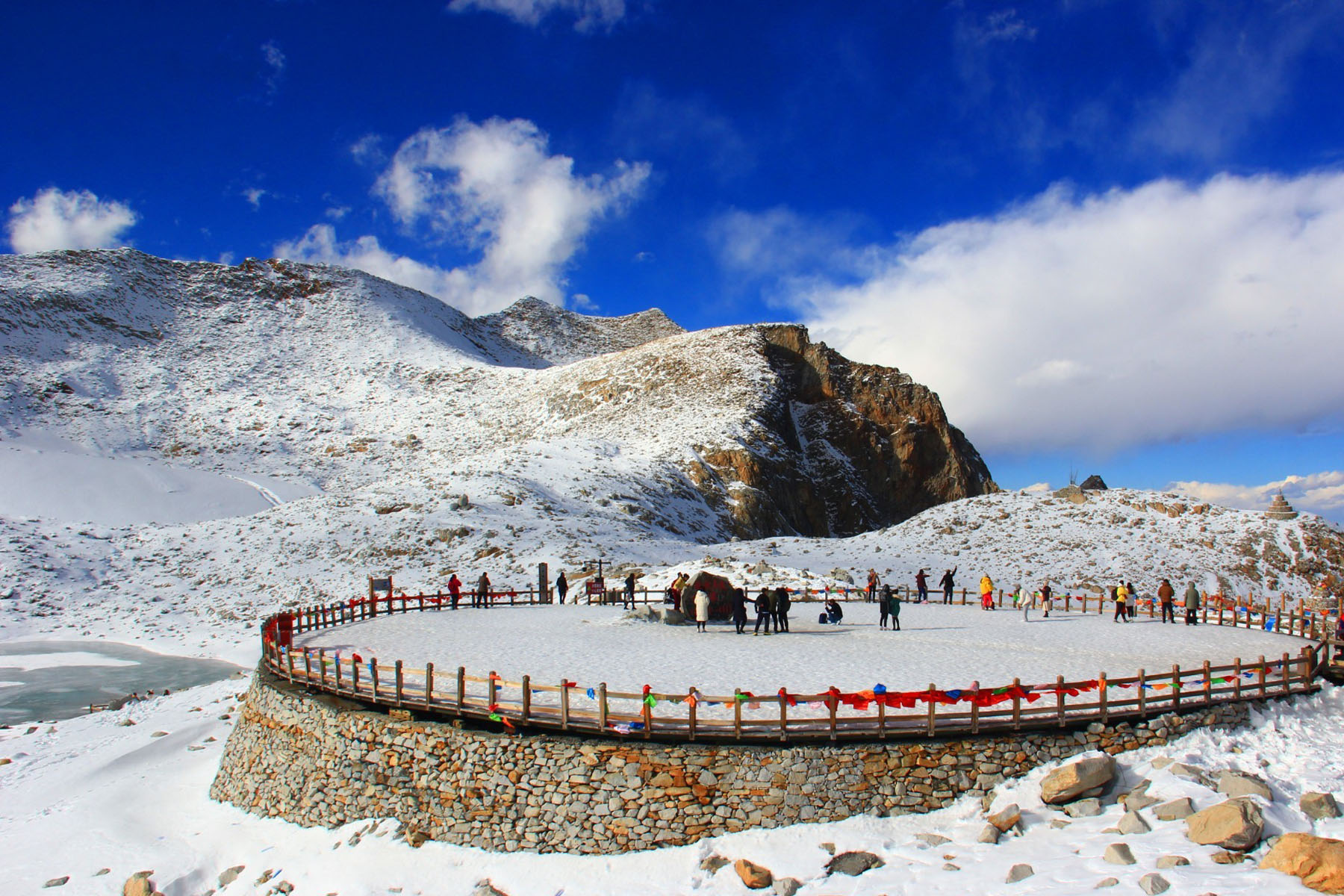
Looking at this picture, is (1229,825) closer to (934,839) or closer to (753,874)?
(934,839)

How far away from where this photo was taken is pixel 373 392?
102375 millimetres

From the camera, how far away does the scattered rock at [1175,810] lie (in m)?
11.6

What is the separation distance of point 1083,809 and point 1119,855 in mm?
1632

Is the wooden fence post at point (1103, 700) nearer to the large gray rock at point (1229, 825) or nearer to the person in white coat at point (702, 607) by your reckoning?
the large gray rock at point (1229, 825)

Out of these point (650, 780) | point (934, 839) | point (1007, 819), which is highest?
point (650, 780)

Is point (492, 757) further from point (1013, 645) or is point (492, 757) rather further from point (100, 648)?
A: point (100, 648)

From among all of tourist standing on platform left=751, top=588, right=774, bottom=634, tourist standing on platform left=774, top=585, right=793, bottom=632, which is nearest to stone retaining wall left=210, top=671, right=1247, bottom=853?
tourist standing on platform left=751, top=588, right=774, bottom=634

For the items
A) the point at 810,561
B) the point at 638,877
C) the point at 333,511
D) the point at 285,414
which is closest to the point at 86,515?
the point at 333,511

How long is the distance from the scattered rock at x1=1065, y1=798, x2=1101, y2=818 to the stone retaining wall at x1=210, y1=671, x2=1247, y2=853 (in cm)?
97

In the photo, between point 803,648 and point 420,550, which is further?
point 420,550

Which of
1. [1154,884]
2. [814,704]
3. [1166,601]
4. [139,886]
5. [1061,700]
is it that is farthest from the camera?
[1166,601]


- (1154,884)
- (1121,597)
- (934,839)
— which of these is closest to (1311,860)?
(1154,884)

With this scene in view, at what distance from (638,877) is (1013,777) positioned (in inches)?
269

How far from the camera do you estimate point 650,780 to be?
12844 millimetres
